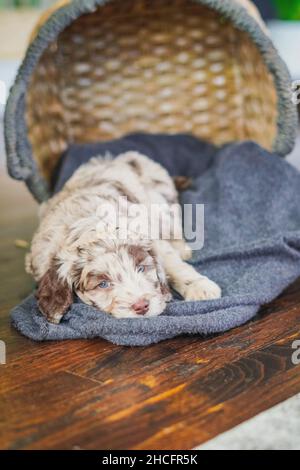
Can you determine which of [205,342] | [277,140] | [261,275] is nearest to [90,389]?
[205,342]

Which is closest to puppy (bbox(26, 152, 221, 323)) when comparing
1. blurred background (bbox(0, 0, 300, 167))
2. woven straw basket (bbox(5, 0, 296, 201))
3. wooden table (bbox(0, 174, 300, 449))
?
wooden table (bbox(0, 174, 300, 449))

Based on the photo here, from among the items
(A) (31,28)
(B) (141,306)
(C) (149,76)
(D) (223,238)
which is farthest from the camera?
(A) (31,28)

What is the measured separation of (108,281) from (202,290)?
0.50 metres

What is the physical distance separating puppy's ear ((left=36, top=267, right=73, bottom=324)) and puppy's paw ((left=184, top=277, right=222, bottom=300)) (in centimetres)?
58

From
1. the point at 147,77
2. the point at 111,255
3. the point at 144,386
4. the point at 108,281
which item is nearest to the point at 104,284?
the point at 108,281

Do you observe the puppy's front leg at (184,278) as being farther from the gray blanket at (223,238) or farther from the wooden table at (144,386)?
the wooden table at (144,386)

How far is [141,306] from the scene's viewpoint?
2951 mm

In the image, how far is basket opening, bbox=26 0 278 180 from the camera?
5.48 m

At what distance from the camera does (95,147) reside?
5.03 metres

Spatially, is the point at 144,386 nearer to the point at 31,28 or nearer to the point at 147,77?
the point at 147,77

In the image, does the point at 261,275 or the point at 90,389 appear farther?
the point at 261,275

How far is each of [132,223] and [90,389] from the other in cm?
97

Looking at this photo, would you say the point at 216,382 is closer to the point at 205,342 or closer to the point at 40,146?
the point at 205,342

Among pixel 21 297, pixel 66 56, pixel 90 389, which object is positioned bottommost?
pixel 21 297
